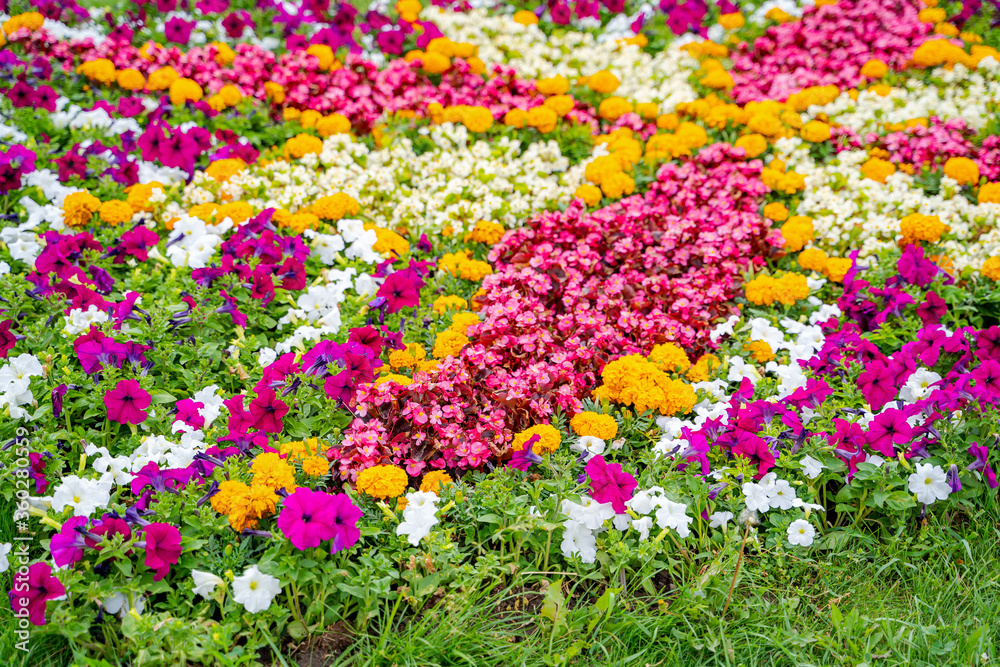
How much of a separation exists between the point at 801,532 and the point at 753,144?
2.67m

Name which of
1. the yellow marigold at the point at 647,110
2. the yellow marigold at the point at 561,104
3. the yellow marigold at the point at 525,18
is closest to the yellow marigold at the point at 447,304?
the yellow marigold at the point at 561,104

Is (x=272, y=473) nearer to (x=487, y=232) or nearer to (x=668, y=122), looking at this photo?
(x=487, y=232)

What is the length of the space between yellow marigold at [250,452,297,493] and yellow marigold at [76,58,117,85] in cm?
393

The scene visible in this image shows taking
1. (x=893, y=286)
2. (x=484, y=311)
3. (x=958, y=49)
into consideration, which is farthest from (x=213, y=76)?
(x=958, y=49)

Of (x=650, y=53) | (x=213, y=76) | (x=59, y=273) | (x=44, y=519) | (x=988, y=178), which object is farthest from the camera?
(x=650, y=53)

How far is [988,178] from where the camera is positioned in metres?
4.16

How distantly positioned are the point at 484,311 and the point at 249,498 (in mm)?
1421

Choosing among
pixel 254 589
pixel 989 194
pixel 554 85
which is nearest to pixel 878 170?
pixel 989 194

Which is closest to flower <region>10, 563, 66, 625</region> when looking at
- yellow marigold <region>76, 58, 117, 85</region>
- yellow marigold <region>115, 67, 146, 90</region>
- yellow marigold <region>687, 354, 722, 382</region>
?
yellow marigold <region>687, 354, 722, 382</region>

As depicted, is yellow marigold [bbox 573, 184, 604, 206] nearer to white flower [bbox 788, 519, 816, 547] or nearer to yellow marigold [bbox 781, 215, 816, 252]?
yellow marigold [bbox 781, 215, 816, 252]

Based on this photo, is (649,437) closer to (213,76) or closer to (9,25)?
(213,76)

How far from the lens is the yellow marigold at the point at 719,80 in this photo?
204 inches

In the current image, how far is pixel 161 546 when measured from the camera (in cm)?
204

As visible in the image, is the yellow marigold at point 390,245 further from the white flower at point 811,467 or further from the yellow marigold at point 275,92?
the white flower at point 811,467
